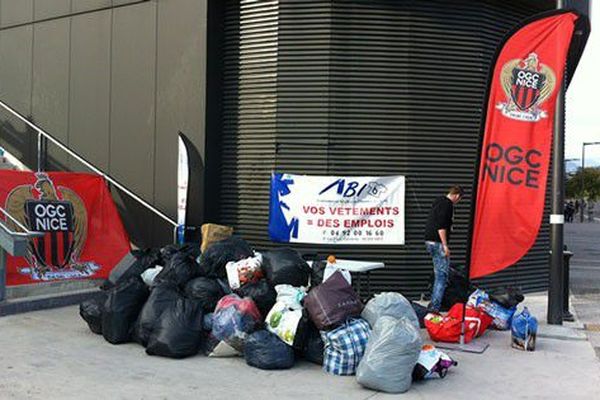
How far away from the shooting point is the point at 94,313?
6941 millimetres

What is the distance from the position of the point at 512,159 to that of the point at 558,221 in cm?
161

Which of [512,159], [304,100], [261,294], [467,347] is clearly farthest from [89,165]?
[512,159]

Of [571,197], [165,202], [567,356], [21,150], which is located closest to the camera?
[567,356]

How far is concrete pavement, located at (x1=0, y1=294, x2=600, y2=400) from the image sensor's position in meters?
5.13

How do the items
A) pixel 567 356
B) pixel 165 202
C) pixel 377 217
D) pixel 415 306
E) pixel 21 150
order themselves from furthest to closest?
pixel 21 150, pixel 165 202, pixel 377 217, pixel 415 306, pixel 567 356

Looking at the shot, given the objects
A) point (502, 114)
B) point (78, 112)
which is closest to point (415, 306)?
point (502, 114)

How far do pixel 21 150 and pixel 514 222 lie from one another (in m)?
10.1

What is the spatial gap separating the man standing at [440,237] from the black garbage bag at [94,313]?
3968mm

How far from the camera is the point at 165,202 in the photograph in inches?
402

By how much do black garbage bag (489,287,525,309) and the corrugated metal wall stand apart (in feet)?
6.22

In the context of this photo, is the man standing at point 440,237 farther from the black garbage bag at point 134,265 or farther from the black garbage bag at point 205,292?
the black garbage bag at point 134,265

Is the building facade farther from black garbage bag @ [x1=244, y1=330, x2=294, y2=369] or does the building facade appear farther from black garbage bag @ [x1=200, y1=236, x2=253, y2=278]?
black garbage bag @ [x1=244, y1=330, x2=294, y2=369]

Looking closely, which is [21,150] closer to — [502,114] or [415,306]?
[415,306]

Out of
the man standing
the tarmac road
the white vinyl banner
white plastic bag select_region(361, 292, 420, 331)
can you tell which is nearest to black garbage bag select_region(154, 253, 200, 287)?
white plastic bag select_region(361, 292, 420, 331)
